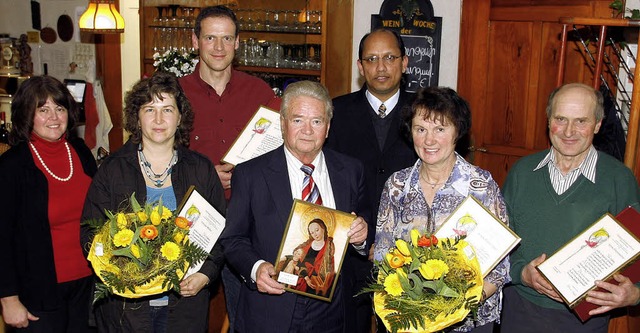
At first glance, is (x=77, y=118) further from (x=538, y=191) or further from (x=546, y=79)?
(x=546, y=79)

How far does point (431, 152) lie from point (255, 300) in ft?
3.12

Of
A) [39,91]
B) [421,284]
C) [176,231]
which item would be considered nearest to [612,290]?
[421,284]

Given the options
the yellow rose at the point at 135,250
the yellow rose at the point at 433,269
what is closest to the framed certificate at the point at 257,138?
the yellow rose at the point at 135,250

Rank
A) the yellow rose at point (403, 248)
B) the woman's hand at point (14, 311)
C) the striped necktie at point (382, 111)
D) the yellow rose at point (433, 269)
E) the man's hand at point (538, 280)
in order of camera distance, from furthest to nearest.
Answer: the striped necktie at point (382, 111)
the woman's hand at point (14, 311)
the man's hand at point (538, 280)
the yellow rose at point (403, 248)
the yellow rose at point (433, 269)

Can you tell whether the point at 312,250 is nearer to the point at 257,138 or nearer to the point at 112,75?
the point at 257,138

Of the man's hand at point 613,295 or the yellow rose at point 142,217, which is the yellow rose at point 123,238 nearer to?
the yellow rose at point 142,217

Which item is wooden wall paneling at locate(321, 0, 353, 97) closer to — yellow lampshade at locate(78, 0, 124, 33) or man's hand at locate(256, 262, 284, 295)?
yellow lampshade at locate(78, 0, 124, 33)

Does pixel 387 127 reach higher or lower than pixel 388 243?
higher

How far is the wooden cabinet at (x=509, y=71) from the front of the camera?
17.8 ft

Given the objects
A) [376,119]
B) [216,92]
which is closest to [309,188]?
[376,119]

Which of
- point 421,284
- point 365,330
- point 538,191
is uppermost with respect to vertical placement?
point 538,191

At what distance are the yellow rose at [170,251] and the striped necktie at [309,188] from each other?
56 centimetres

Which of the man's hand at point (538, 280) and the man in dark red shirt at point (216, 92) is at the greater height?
the man in dark red shirt at point (216, 92)

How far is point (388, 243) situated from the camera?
284cm
